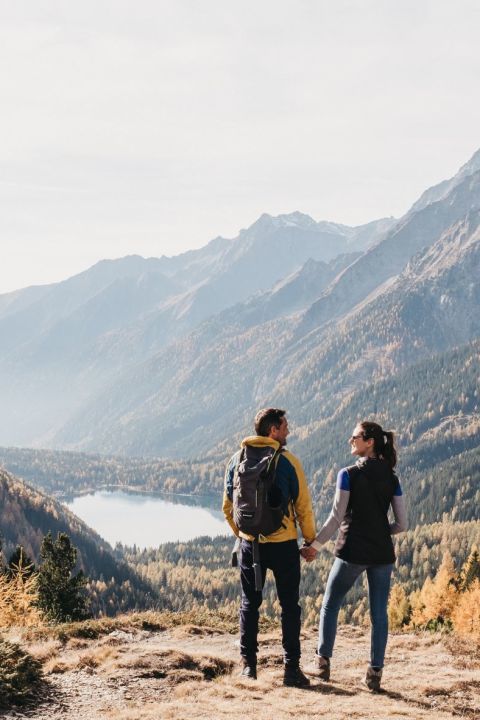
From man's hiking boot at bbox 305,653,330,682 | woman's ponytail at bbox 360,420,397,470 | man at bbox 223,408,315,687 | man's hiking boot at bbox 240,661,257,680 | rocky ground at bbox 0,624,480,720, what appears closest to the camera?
rocky ground at bbox 0,624,480,720

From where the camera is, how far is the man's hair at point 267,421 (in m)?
13.8

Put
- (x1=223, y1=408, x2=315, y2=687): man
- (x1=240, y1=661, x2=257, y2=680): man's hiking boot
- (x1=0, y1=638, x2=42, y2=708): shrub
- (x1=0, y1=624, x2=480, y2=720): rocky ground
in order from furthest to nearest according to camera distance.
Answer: (x1=240, y1=661, x2=257, y2=680): man's hiking boot, (x1=223, y1=408, x2=315, y2=687): man, (x1=0, y1=638, x2=42, y2=708): shrub, (x1=0, y1=624, x2=480, y2=720): rocky ground

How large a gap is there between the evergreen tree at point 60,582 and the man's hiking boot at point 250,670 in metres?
42.7

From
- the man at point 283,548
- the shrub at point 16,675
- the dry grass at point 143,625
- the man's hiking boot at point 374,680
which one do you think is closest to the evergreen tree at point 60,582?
the dry grass at point 143,625

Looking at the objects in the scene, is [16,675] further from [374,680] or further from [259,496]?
[374,680]

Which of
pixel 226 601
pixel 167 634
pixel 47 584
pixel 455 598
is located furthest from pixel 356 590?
pixel 167 634

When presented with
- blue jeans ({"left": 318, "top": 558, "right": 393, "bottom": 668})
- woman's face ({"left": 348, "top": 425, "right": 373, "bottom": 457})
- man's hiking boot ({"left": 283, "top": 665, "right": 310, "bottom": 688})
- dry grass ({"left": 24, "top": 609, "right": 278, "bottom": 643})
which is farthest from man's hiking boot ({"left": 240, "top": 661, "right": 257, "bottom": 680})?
dry grass ({"left": 24, "top": 609, "right": 278, "bottom": 643})

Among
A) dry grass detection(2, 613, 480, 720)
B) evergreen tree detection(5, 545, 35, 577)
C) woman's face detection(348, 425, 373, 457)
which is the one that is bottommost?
evergreen tree detection(5, 545, 35, 577)

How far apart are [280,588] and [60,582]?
4703 centimetres

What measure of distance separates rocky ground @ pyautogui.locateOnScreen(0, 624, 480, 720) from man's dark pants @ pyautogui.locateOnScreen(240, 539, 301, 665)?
0.93 meters

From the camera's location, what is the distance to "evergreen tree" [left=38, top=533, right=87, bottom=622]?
178ft

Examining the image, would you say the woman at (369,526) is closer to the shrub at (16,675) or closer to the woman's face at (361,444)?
the woman's face at (361,444)

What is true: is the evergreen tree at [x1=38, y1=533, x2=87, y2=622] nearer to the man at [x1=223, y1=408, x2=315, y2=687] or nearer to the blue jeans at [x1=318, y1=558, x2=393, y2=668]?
the man at [x1=223, y1=408, x2=315, y2=687]

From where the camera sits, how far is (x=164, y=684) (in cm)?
1438
